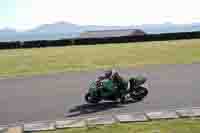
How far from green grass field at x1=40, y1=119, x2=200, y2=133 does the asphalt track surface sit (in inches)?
66.2

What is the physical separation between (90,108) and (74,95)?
248 centimetres

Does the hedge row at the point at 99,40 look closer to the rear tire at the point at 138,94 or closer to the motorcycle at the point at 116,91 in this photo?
the motorcycle at the point at 116,91

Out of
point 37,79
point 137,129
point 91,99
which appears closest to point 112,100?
point 91,99

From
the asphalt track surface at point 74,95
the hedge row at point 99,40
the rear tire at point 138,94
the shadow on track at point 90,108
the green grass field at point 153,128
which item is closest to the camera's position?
the green grass field at point 153,128

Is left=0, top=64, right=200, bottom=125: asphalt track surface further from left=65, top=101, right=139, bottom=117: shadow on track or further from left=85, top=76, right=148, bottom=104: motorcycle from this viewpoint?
left=85, top=76, right=148, bottom=104: motorcycle

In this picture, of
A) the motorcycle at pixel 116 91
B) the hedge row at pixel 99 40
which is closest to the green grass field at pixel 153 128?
the motorcycle at pixel 116 91

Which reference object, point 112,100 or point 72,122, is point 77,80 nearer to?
point 112,100

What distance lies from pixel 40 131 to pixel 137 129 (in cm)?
204

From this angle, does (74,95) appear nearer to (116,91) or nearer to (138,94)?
(116,91)

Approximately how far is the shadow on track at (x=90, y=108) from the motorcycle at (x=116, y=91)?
8.5 inches

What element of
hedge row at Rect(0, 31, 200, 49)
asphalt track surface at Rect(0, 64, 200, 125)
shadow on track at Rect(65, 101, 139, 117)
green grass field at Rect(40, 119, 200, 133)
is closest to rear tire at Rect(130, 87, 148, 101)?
asphalt track surface at Rect(0, 64, 200, 125)

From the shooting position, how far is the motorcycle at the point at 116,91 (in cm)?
1146

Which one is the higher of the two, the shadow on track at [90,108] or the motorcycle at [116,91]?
the motorcycle at [116,91]

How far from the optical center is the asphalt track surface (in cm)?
1047
